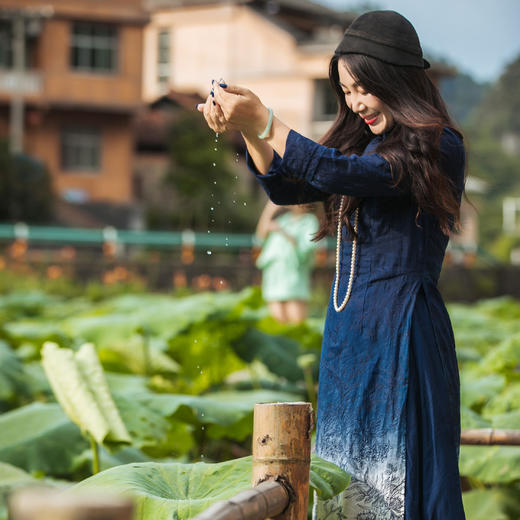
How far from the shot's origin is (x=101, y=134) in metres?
24.6

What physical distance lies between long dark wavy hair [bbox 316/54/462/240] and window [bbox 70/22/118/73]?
22.6 metres

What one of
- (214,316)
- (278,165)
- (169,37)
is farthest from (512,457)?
(169,37)

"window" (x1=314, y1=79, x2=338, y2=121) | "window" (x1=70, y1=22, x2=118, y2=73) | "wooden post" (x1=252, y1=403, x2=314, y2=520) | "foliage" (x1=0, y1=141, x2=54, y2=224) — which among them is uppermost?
"window" (x1=70, y1=22, x2=118, y2=73)

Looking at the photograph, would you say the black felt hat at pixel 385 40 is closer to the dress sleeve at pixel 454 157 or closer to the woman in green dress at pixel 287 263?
the dress sleeve at pixel 454 157

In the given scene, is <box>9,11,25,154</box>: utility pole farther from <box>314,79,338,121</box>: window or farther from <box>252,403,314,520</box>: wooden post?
<box>252,403,314,520</box>: wooden post

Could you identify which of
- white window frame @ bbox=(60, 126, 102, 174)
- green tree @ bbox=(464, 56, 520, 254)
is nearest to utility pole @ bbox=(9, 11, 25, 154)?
white window frame @ bbox=(60, 126, 102, 174)

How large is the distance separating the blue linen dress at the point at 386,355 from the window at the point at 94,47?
74.5ft

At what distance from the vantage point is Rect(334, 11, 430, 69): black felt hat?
212 cm

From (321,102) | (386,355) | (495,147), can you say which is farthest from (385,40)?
(495,147)

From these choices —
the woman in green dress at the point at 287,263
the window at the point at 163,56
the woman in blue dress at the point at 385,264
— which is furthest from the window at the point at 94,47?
the woman in blue dress at the point at 385,264

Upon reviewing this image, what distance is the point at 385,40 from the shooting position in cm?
212

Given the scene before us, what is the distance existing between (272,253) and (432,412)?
498 cm

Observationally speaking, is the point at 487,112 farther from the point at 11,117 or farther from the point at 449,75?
the point at 11,117

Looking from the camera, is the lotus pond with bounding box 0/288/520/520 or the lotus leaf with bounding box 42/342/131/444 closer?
the lotus pond with bounding box 0/288/520/520
